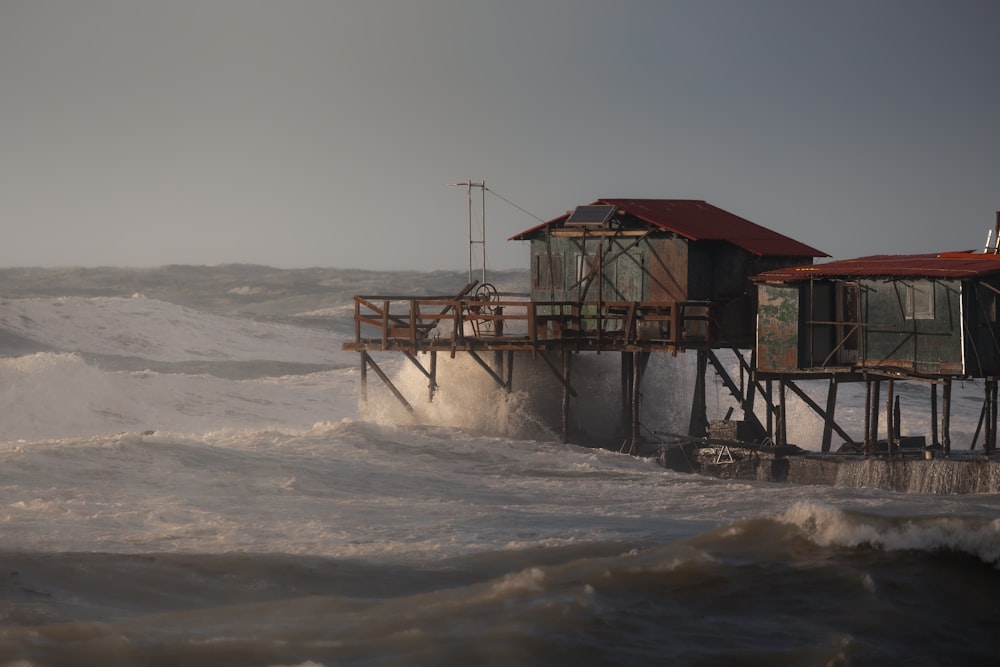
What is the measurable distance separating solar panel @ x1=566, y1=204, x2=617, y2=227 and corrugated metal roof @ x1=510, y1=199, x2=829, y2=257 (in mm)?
370

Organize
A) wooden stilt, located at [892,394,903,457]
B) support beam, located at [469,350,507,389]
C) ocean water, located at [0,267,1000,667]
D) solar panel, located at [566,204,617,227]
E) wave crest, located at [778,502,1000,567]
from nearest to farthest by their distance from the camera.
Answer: ocean water, located at [0,267,1000,667]
wave crest, located at [778,502,1000,567]
wooden stilt, located at [892,394,903,457]
solar panel, located at [566,204,617,227]
support beam, located at [469,350,507,389]

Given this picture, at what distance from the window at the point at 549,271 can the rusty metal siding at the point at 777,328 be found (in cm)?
658

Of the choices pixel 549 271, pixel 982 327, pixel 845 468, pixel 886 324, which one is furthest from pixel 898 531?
pixel 549 271

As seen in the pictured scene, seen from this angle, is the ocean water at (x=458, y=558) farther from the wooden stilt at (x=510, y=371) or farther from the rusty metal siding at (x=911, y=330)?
the rusty metal siding at (x=911, y=330)

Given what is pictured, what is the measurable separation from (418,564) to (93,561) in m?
3.94

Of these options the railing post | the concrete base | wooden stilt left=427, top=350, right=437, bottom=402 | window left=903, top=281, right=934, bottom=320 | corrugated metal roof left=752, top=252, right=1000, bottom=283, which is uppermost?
corrugated metal roof left=752, top=252, right=1000, bottom=283

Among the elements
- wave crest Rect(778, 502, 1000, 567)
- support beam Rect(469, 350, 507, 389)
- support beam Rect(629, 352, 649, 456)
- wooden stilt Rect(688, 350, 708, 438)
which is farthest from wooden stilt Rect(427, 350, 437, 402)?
wave crest Rect(778, 502, 1000, 567)

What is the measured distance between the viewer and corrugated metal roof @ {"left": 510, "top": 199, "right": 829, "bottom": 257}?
29.9 m

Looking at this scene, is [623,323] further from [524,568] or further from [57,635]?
[57,635]

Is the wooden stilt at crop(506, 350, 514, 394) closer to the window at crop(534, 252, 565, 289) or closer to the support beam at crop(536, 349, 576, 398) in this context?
the support beam at crop(536, 349, 576, 398)

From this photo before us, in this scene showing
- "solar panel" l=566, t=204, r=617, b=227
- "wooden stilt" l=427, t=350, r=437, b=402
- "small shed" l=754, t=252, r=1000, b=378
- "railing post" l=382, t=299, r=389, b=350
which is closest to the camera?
"small shed" l=754, t=252, r=1000, b=378

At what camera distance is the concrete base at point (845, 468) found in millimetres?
22875

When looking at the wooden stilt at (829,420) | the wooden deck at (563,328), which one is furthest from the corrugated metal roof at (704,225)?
the wooden stilt at (829,420)

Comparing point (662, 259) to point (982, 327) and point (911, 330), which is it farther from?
point (982, 327)
